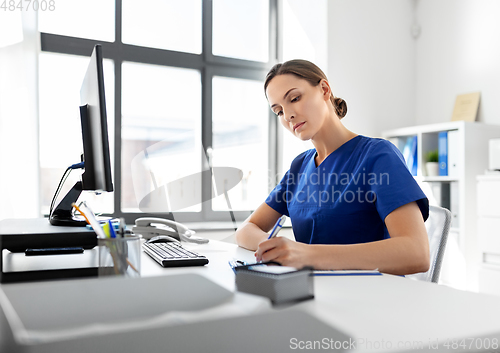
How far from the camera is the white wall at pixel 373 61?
310cm

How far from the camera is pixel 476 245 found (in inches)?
106

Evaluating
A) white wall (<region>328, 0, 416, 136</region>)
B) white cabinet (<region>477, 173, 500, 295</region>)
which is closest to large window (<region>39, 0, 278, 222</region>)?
white wall (<region>328, 0, 416, 136</region>)

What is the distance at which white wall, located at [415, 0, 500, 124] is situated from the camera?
9.35ft

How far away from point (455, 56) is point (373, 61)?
59 cm

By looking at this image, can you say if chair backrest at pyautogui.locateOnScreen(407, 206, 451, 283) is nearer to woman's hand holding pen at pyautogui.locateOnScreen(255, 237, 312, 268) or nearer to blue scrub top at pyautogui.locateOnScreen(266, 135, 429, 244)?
blue scrub top at pyautogui.locateOnScreen(266, 135, 429, 244)

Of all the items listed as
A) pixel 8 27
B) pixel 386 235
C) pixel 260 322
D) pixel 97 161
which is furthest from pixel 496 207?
pixel 8 27

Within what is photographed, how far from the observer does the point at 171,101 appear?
286cm

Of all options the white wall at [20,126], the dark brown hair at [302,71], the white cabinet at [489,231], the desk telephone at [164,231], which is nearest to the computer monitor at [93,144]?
the desk telephone at [164,231]

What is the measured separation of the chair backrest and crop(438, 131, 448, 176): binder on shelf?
162 cm

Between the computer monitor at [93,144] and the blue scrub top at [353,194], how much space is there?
0.65m

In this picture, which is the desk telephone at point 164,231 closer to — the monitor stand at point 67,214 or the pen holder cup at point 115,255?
the monitor stand at point 67,214

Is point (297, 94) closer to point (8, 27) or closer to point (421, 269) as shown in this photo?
point (421, 269)

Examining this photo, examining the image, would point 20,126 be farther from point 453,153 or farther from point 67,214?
point 453,153

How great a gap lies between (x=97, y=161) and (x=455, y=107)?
279 centimetres
